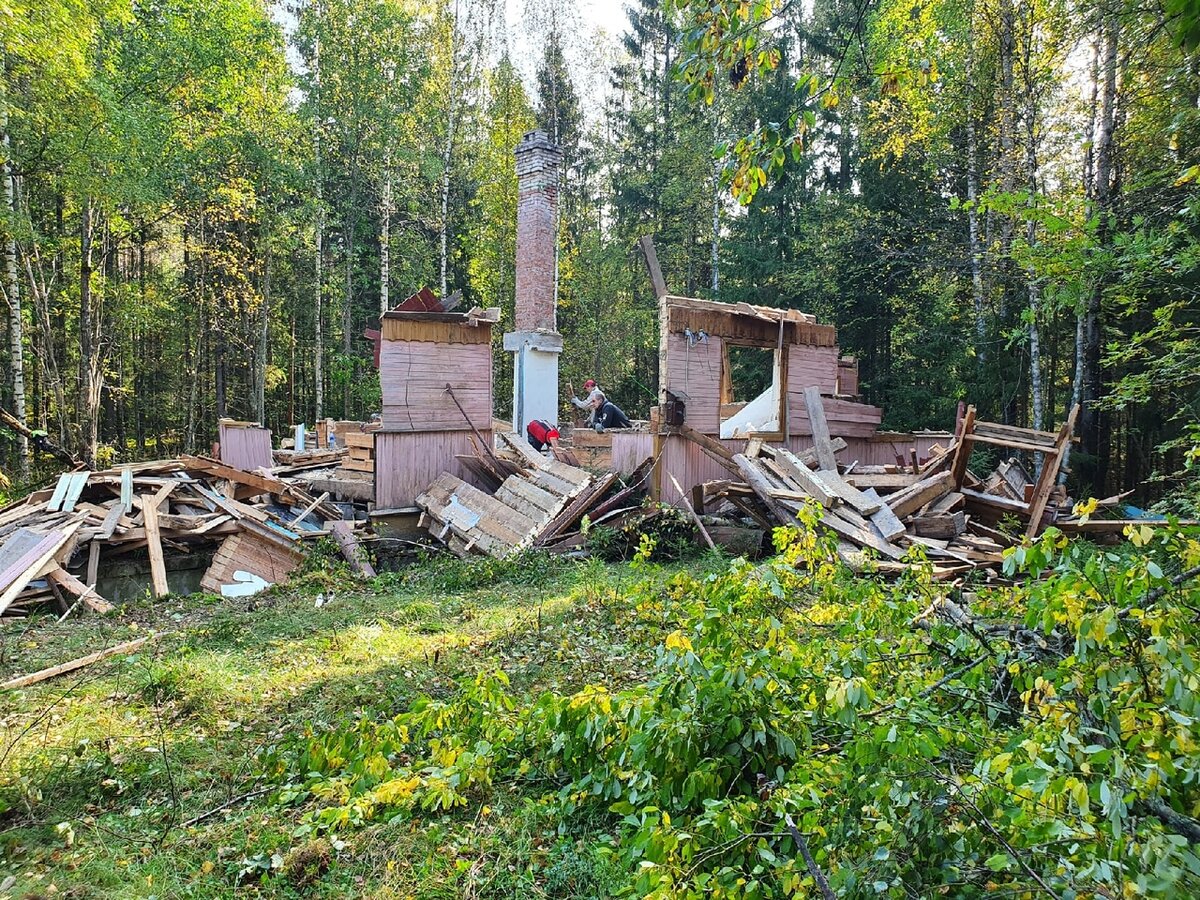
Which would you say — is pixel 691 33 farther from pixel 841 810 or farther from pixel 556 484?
pixel 556 484

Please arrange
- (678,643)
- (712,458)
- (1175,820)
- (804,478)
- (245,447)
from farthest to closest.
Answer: (245,447), (712,458), (804,478), (678,643), (1175,820)

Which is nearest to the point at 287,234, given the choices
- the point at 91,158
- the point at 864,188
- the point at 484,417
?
the point at 91,158

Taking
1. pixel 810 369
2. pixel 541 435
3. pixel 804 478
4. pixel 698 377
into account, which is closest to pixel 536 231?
pixel 541 435

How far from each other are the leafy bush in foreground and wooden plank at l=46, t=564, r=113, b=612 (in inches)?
219

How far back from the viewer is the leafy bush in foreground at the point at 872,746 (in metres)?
1.49

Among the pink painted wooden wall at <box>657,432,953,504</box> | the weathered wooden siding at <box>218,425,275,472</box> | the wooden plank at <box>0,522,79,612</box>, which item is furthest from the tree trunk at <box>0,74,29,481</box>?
the pink painted wooden wall at <box>657,432,953,504</box>

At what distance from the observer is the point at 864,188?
778 inches

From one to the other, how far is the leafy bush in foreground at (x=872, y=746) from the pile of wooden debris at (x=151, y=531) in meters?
6.11

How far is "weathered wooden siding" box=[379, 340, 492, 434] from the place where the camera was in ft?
34.2

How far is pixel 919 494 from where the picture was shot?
8758 mm

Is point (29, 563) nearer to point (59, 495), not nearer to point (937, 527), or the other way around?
point (59, 495)

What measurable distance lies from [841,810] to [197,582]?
9.54 metres

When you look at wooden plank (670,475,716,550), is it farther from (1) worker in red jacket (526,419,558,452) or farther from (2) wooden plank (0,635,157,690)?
(2) wooden plank (0,635,157,690)

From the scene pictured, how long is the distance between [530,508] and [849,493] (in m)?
4.57
